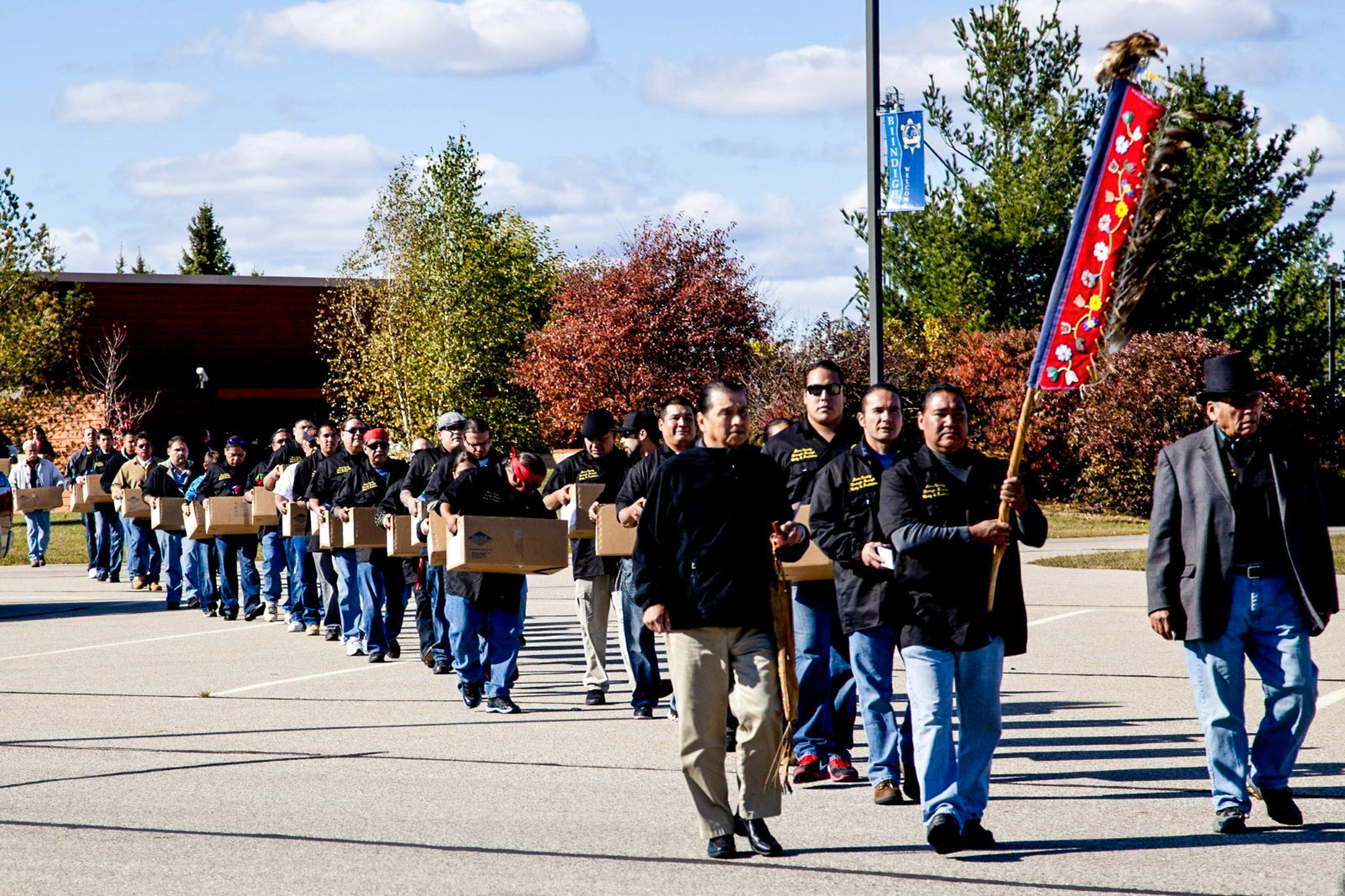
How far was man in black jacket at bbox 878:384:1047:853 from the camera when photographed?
6.32 meters

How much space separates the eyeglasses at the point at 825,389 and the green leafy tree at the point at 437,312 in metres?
36.9

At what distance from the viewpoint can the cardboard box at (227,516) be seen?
1612 centimetres

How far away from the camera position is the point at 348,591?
44.1ft

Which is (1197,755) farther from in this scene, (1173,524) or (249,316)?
(249,316)

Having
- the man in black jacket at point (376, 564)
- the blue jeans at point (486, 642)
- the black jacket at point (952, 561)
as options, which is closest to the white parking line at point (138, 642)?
the man in black jacket at point (376, 564)

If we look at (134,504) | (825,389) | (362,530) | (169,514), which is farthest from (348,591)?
(134,504)

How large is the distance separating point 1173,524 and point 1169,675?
4.85 m

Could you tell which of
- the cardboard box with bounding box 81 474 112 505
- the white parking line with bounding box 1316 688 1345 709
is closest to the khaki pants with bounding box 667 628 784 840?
the white parking line with bounding box 1316 688 1345 709

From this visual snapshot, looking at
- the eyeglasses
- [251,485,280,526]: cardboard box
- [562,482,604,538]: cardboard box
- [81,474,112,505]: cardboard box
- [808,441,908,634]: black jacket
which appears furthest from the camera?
[81,474,112,505]: cardboard box

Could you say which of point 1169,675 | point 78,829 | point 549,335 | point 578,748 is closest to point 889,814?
point 578,748

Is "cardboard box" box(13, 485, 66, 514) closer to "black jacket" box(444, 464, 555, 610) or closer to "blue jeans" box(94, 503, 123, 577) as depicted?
"blue jeans" box(94, 503, 123, 577)

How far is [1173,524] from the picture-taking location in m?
6.86

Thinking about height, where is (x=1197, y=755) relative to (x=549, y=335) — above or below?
A: below

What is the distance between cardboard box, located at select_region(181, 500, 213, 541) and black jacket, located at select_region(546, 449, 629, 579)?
257 inches
